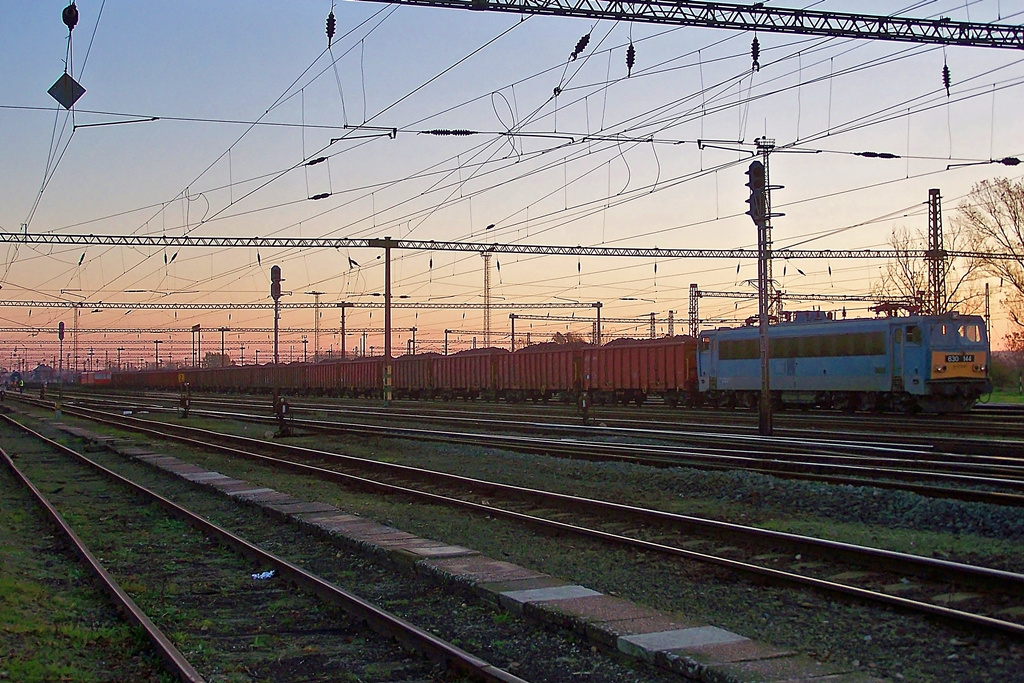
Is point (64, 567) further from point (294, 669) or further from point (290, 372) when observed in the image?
point (290, 372)

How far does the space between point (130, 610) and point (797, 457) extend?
13.2m

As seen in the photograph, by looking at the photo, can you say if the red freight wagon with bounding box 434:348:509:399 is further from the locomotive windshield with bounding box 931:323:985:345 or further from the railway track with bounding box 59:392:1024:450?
the locomotive windshield with bounding box 931:323:985:345

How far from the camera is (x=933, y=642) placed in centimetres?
678

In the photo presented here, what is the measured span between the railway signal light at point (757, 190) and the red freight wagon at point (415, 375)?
127ft

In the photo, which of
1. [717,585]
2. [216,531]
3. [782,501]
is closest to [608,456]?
[782,501]

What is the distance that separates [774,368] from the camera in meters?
36.7

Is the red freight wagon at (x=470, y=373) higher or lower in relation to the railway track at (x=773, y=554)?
higher

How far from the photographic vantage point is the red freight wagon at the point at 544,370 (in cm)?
4812

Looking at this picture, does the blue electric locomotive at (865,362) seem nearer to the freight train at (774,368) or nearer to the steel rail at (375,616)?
the freight train at (774,368)

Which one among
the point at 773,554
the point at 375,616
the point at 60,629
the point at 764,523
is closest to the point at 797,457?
the point at 764,523

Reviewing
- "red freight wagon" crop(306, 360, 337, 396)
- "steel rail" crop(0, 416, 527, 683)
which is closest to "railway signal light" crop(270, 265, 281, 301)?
"steel rail" crop(0, 416, 527, 683)

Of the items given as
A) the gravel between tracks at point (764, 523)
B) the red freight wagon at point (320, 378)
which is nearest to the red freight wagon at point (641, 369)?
the gravel between tracks at point (764, 523)

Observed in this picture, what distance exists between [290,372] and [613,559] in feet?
240

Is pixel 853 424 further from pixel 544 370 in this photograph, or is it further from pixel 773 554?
pixel 544 370
